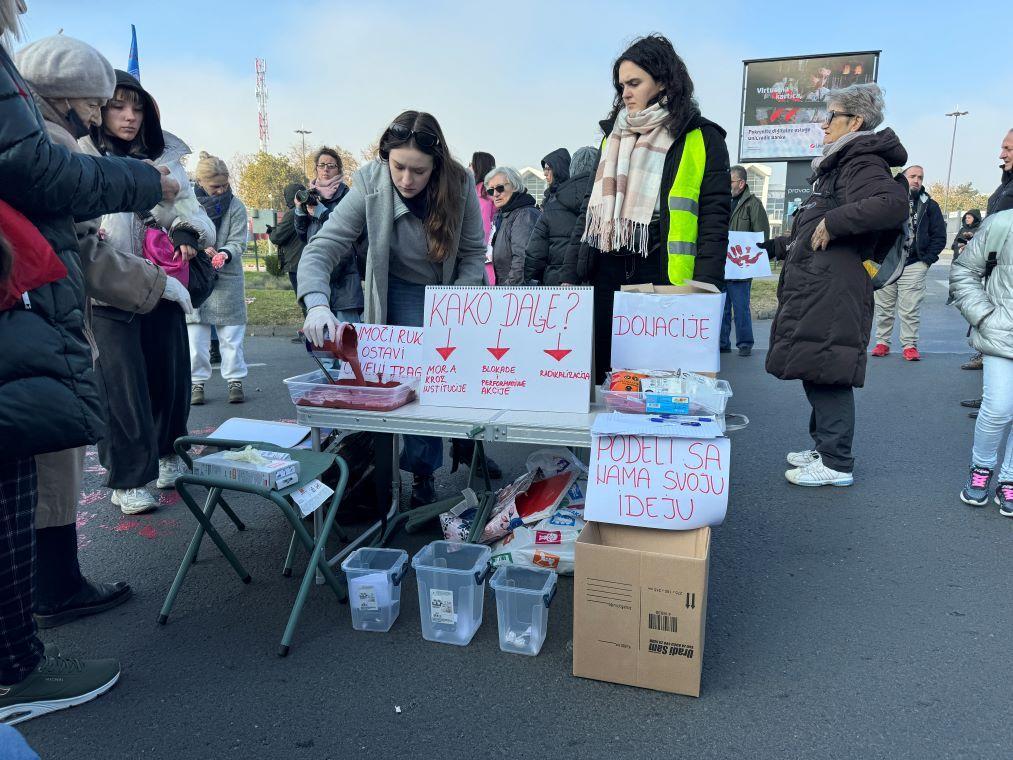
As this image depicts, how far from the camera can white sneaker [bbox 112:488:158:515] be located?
12.1 feet

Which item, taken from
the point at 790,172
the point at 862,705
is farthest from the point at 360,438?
the point at 790,172

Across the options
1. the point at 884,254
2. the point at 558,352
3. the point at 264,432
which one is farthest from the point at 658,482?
the point at 884,254

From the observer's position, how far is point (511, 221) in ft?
19.7

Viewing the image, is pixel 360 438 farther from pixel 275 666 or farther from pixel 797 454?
pixel 797 454

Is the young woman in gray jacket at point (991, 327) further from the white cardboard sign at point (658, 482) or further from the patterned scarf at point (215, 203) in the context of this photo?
the patterned scarf at point (215, 203)

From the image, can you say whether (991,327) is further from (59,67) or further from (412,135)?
(59,67)

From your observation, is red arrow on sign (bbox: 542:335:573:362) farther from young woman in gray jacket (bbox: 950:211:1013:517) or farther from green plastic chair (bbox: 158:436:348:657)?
young woman in gray jacket (bbox: 950:211:1013:517)

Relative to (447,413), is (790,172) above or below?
above

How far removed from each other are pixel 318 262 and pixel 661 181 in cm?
162

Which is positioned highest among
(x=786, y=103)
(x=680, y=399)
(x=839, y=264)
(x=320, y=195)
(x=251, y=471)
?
(x=786, y=103)

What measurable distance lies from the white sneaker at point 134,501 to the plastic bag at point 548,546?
2.06 metres

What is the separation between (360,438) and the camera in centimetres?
344

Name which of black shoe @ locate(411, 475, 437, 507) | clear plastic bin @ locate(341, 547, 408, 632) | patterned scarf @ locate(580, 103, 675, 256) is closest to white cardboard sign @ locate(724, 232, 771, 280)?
patterned scarf @ locate(580, 103, 675, 256)

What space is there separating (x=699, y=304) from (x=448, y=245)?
3.99ft
